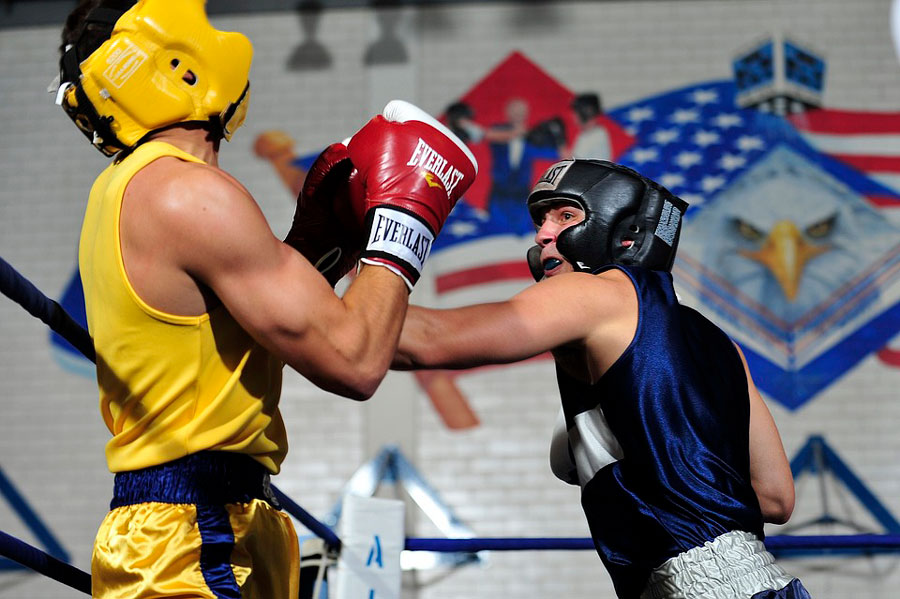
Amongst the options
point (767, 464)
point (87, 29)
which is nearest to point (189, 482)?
point (87, 29)

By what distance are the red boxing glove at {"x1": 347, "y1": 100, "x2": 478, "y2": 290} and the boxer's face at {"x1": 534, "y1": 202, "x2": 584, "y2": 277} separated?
0.40 m

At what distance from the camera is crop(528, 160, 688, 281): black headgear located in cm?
185

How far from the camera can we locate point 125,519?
1299 mm

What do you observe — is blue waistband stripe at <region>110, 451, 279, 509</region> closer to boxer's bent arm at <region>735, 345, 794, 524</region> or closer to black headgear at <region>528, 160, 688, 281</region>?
black headgear at <region>528, 160, 688, 281</region>

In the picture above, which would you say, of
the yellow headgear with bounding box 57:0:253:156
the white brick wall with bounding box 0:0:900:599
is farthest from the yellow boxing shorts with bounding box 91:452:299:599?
the white brick wall with bounding box 0:0:900:599

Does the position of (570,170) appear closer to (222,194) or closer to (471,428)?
(222,194)

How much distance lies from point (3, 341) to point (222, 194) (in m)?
4.89

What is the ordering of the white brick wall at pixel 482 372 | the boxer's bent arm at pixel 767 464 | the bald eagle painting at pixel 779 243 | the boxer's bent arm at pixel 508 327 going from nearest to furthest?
the boxer's bent arm at pixel 508 327, the boxer's bent arm at pixel 767 464, the white brick wall at pixel 482 372, the bald eagle painting at pixel 779 243

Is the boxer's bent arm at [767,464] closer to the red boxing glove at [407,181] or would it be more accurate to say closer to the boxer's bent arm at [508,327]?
the boxer's bent arm at [508,327]

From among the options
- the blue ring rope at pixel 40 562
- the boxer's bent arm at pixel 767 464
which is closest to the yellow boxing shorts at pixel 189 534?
the blue ring rope at pixel 40 562

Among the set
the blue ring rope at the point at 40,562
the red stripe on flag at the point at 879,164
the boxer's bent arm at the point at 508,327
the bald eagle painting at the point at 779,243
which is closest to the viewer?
the blue ring rope at the point at 40,562

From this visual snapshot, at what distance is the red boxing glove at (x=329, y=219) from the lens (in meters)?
1.65

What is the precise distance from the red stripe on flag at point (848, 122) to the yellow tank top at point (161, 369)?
4.77 meters

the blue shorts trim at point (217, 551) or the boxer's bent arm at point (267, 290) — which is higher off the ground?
the boxer's bent arm at point (267, 290)
